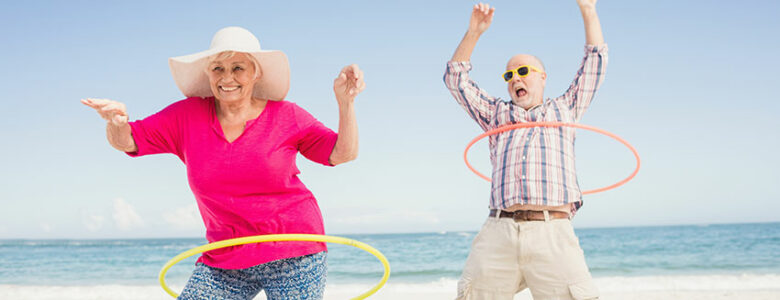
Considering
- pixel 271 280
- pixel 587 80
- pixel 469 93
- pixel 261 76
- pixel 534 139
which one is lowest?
pixel 271 280

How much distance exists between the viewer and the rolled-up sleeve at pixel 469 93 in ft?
14.4

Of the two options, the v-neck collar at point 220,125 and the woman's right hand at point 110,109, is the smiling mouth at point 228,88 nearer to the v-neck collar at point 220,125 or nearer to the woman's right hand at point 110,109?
the v-neck collar at point 220,125

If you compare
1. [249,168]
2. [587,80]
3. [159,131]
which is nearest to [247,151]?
[249,168]

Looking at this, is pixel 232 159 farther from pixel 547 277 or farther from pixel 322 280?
pixel 547 277

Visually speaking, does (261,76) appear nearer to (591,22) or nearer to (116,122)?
(116,122)

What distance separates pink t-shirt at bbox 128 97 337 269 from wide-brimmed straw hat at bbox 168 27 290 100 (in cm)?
12

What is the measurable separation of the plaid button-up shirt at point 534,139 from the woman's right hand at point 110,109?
7.24 ft

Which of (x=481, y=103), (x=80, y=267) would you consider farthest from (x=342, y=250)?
(x=481, y=103)

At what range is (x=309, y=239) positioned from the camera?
9.89 feet

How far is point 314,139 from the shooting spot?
3.21 metres

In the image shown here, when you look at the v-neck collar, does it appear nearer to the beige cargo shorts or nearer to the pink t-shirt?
the pink t-shirt

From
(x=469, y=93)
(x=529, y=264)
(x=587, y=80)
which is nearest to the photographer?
(x=529, y=264)

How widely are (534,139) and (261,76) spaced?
1768 mm

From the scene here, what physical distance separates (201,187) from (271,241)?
44cm
